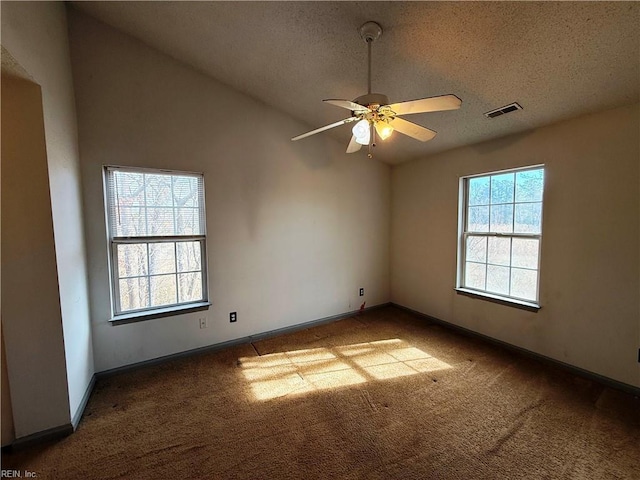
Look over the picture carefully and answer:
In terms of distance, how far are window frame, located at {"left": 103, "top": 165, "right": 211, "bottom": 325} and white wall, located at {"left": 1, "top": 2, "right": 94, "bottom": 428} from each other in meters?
0.22

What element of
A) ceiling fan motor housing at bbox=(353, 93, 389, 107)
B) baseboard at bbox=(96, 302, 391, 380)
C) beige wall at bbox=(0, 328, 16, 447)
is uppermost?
ceiling fan motor housing at bbox=(353, 93, 389, 107)

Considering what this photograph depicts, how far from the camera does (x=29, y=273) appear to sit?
1758 millimetres

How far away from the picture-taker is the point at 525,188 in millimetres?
2916

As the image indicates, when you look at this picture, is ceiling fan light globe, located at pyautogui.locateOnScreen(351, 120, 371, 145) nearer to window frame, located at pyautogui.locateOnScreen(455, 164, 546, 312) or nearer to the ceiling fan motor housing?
the ceiling fan motor housing

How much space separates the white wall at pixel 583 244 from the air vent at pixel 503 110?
463mm

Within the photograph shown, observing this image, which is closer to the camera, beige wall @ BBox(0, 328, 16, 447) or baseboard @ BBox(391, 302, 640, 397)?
beige wall @ BBox(0, 328, 16, 447)

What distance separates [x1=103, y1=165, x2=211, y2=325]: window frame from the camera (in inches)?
101

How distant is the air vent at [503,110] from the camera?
245 centimetres

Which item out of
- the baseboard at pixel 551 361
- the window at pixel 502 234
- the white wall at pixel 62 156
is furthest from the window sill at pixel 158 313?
the window at pixel 502 234

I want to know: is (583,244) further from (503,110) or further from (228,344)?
(228,344)

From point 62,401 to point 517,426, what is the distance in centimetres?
312


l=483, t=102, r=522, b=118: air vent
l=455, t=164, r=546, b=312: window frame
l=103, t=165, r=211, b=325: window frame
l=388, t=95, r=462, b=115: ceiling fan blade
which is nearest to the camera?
l=388, t=95, r=462, b=115: ceiling fan blade

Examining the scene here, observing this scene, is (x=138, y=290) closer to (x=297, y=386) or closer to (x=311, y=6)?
(x=297, y=386)

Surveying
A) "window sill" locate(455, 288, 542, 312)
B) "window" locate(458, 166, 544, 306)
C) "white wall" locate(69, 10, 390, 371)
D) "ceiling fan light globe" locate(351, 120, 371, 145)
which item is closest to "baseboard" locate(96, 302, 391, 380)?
"white wall" locate(69, 10, 390, 371)
